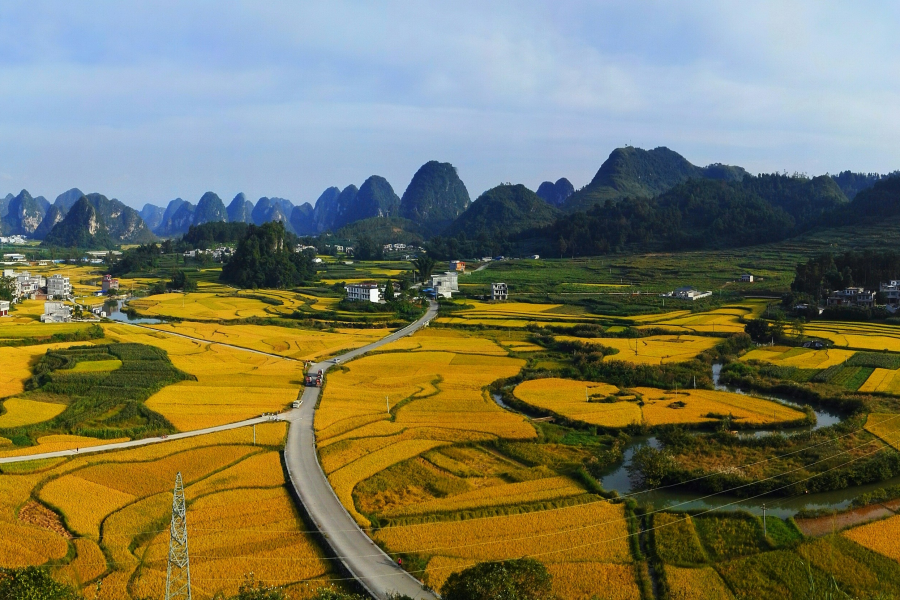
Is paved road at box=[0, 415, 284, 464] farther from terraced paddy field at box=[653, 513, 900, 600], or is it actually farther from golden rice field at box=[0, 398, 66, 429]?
terraced paddy field at box=[653, 513, 900, 600]

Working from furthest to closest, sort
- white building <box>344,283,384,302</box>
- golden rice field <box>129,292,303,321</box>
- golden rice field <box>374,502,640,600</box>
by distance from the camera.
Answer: white building <box>344,283,384,302</box>, golden rice field <box>129,292,303,321</box>, golden rice field <box>374,502,640,600</box>

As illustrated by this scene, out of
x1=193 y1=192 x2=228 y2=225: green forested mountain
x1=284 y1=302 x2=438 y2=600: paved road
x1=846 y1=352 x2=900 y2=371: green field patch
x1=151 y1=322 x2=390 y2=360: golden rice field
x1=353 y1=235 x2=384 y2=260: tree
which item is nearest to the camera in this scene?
x1=284 y1=302 x2=438 y2=600: paved road

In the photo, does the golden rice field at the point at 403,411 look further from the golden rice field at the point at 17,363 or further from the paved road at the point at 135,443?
the golden rice field at the point at 17,363

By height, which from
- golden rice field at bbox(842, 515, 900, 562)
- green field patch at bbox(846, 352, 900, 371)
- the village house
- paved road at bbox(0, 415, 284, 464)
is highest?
the village house

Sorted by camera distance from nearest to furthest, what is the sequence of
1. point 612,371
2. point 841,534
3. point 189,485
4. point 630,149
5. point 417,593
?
point 417,593 → point 841,534 → point 189,485 → point 612,371 → point 630,149

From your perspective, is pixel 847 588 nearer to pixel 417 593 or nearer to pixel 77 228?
pixel 417 593

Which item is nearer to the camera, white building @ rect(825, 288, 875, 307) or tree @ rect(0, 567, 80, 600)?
tree @ rect(0, 567, 80, 600)

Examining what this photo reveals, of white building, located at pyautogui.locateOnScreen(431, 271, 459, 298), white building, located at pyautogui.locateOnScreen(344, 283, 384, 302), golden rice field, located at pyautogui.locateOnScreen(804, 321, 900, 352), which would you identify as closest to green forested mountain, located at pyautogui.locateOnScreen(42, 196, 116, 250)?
white building, located at pyautogui.locateOnScreen(344, 283, 384, 302)

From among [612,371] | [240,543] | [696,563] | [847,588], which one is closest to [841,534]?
[847,588]
